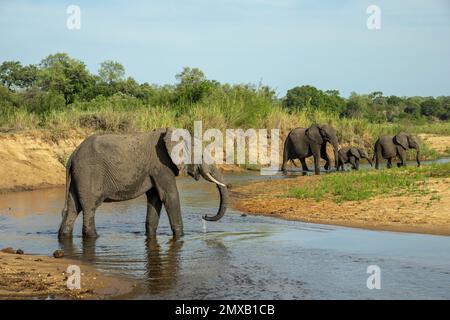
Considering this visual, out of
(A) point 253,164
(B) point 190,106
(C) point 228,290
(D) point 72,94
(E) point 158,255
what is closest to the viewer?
(C) point 228,290

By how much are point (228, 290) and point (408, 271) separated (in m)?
2.58

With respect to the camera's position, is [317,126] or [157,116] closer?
[317,126]

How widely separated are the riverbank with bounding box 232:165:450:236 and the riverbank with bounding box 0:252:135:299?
592 centimetres

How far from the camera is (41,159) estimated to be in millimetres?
22984

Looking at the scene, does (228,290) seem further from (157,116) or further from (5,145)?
(157,116)

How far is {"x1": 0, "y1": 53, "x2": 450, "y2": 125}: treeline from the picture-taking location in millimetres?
30516

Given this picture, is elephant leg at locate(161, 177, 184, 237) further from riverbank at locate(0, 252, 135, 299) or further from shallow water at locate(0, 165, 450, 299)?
riverbank at locate(0, 252, 135, 299)

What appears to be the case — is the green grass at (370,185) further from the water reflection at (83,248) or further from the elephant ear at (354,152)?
the elephant ear at (354,152)

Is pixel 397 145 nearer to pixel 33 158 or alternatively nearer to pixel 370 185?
pixel 370 185

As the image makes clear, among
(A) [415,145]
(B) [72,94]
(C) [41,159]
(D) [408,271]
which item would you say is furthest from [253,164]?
(D) [408,271]

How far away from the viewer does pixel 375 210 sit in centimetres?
1441

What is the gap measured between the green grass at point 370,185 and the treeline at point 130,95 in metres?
11.9

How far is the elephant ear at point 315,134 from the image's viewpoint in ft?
85.2

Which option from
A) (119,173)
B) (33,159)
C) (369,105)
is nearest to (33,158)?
(33,159)
